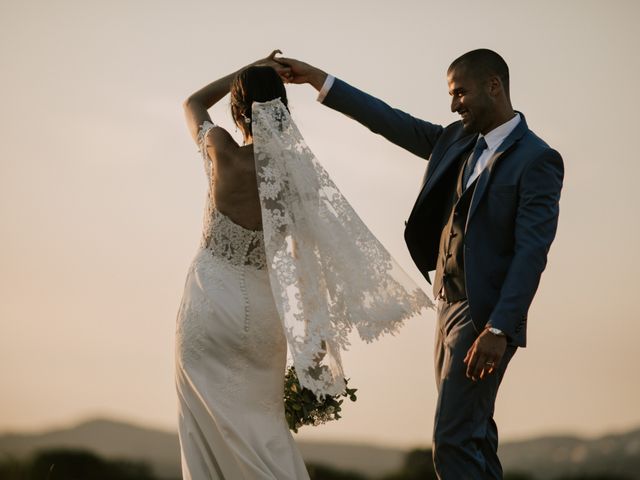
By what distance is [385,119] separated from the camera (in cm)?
546

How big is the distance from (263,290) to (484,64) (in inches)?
60.6

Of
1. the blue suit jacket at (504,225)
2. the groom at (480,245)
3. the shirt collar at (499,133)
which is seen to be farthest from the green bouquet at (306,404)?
the shirt collar at (499,133)

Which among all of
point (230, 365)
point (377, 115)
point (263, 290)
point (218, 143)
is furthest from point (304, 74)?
point (230, 365)

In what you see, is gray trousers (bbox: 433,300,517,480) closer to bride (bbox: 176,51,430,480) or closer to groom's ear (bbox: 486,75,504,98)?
bride (bbox: 176,51,430,480)

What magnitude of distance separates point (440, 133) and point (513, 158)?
2.75 ft

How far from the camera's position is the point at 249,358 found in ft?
16.3

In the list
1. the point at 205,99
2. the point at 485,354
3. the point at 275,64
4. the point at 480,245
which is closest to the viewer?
the point at 485,354

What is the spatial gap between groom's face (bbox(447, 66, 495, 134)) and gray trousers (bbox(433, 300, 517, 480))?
89 centimetres

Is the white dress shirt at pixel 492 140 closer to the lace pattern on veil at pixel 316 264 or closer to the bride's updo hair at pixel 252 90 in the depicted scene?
the lace pattern on veil at pixel 316 264

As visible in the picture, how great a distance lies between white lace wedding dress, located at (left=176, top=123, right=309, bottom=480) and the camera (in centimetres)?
487

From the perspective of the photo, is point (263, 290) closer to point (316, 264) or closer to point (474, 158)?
point (316, 264)

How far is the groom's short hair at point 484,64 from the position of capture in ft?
15.8

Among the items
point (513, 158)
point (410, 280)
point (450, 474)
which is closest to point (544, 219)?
point (513, 158)

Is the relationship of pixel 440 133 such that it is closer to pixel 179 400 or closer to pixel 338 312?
pixel 338 312
